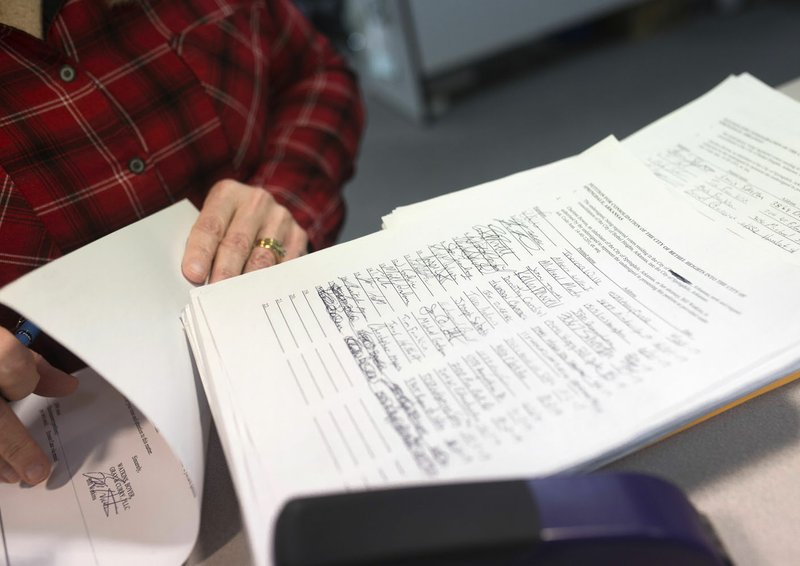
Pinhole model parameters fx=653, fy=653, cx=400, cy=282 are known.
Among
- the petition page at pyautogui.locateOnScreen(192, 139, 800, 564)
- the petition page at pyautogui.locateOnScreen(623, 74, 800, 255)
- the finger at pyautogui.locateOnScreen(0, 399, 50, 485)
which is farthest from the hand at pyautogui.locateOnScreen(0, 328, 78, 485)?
the petition page at pyautogui.locateOnScreen(623, 74, 800, 255)

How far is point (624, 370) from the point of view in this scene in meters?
0.37

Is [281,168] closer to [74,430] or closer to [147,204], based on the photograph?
[147,204]

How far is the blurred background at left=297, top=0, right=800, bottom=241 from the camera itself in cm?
194

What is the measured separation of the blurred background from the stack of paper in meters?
1.25

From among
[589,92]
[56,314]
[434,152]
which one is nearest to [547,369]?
[56,314]

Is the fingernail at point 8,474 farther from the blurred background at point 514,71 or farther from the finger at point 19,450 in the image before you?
the blurred background at point 514,71

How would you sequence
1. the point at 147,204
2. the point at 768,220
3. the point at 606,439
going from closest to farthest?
the point at 606,439 < the point at 768,220 < the point at 147,204

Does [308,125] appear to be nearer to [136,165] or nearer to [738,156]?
[136,165]

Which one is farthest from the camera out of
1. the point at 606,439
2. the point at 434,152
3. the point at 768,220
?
the point at 434,152

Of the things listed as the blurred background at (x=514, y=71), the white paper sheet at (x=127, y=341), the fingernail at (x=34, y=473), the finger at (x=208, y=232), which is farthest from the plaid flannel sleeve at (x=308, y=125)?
the blurred background at (x=514, y=71)

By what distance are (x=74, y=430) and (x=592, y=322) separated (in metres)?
0.38

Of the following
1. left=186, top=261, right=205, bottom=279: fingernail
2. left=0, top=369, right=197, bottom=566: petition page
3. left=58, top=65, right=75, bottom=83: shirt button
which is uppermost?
left=58, top=65, right=75, bottom=83: shirt button
